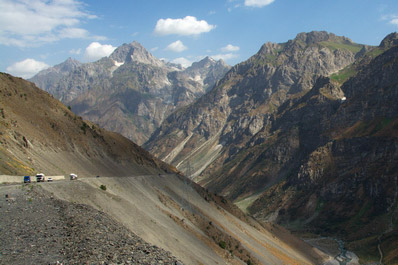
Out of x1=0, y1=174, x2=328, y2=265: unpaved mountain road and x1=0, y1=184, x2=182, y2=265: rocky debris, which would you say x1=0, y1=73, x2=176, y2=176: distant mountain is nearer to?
x1=0, y1=174, x2=328, y2=265: unpaved mountain road

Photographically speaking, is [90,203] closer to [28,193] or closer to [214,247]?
[28,193]

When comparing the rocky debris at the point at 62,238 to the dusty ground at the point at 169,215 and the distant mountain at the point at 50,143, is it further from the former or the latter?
the distant mountain at the point at 50,143

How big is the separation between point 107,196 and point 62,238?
84.9 ft

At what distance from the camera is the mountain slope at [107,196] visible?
39.7 m

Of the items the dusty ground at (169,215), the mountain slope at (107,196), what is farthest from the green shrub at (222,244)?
the dusty ground at (169,215)

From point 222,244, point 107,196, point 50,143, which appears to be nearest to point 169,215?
point 222,244

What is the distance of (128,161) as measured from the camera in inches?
4833

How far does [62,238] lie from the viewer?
1204 inches

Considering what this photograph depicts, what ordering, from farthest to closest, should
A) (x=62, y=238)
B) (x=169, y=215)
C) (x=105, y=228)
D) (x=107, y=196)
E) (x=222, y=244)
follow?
(x=222, y=244)
(x=169, y=215)
(x=107, y=196)
(x=105, y=228)
(x=62, y=238)

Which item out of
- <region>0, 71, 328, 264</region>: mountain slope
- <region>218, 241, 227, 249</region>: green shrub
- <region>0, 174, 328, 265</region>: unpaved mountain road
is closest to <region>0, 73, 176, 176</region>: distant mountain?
<region>0, 71, 328, 264</region>: mountain slope

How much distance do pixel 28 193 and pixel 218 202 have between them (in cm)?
9199

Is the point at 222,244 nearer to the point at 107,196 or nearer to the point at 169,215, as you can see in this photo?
the point at 169,215

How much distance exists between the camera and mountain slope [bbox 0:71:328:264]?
1564 inches

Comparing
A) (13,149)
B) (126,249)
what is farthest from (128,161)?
(126,249)
